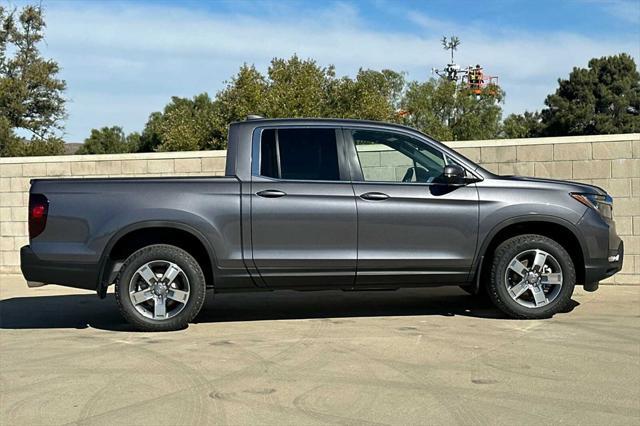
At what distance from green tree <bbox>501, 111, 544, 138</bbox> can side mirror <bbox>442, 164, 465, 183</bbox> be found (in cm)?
4024

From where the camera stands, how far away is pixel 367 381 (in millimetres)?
5445

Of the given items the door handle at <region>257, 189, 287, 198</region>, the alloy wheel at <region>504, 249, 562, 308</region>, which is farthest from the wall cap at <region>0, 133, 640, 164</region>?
the door handle at <region>257, 189, 287, 198</region>

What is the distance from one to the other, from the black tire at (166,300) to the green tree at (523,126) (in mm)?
41252

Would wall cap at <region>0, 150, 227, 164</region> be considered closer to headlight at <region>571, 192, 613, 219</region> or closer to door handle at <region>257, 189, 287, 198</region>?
door handle at <region>257, 189, 287, 198</region>

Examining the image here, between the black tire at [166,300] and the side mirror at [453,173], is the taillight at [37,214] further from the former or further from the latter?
the side mirror at [453,173]

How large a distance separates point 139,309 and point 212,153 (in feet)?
14.7

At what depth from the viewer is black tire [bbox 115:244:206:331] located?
278 inches

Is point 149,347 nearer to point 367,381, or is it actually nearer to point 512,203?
point 367,381

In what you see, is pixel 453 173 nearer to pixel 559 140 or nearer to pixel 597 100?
pixel 559 140

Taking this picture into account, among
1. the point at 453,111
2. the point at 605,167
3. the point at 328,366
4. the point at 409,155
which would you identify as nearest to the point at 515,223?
the point at 409,155

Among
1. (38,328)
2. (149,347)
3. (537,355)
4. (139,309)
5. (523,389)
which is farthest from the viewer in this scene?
(38,328)

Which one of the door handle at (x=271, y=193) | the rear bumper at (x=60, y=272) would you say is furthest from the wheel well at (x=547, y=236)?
the rear bumper at (x=60, y=272)

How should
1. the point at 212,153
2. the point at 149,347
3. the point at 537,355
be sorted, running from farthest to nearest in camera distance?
the point at 212,153 < the point at 149,347 < the point at 537,355

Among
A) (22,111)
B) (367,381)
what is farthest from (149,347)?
(22,111)
